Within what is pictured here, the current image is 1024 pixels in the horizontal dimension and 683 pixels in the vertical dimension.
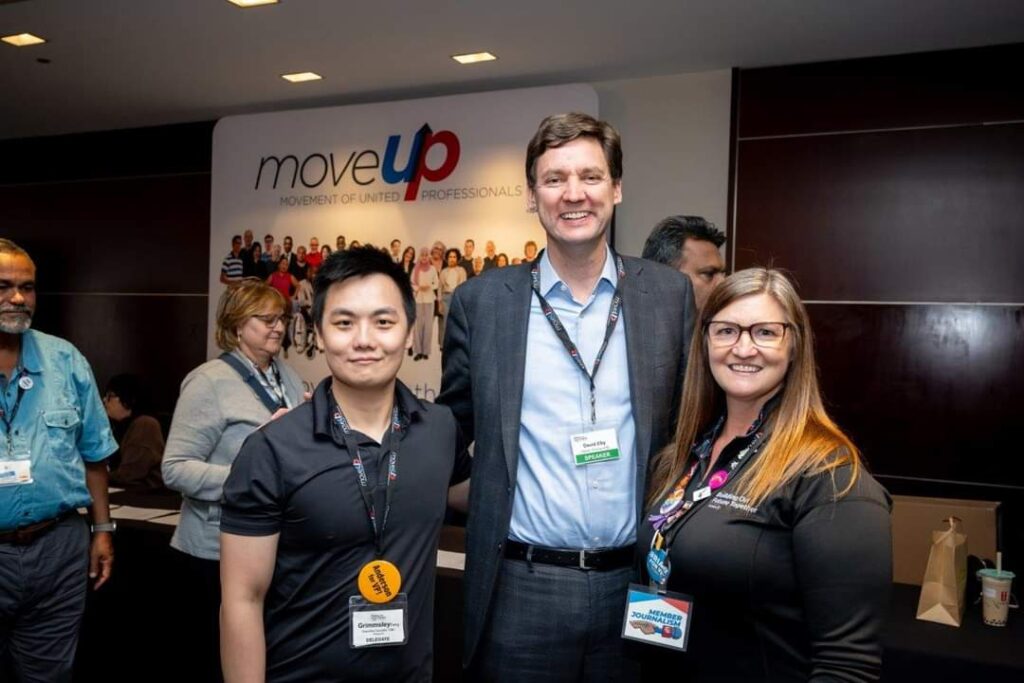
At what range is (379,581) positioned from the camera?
1.45 m

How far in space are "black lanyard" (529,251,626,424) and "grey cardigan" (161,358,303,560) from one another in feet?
4.17

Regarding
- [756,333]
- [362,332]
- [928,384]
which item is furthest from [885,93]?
[362,332]

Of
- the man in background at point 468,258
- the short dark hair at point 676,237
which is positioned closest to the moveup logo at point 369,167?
the man in background at point 468,258

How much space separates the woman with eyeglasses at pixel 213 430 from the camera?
2605 mm

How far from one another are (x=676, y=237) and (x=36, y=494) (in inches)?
85.7

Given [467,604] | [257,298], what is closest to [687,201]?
[257,298]

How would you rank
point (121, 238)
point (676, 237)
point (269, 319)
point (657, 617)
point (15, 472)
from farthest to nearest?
1. point (121, 238)
2. point (676, 237)
3. point (269, 319)
4. point (15, 472)
5. point (657, 617)

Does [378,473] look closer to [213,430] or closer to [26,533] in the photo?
[213,430]

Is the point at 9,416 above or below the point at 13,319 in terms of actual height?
below

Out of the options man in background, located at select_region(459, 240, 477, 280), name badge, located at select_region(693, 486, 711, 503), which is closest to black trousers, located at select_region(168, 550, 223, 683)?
name badge, located at select_region(693, 486, 711, 503)

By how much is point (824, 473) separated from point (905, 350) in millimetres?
3914

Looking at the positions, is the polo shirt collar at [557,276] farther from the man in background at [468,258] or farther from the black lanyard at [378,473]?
the man in background at [468,258]

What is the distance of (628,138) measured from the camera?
18.1 ft

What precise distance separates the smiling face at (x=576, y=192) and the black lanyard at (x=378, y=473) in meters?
0.54
